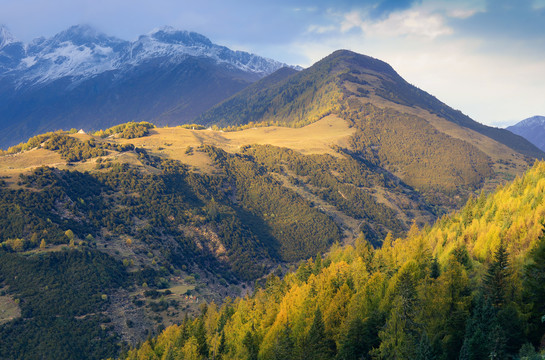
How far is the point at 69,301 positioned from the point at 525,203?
138 m

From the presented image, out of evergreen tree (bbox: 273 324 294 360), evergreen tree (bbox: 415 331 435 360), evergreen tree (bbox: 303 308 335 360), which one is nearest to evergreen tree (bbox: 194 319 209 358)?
evergreen tree (bbox: 273 324 294 360)

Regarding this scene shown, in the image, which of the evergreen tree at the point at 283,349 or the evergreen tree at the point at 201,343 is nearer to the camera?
the evergreen tree at the point at 283,349

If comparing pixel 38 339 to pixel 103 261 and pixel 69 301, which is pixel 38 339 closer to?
pixel 69 301

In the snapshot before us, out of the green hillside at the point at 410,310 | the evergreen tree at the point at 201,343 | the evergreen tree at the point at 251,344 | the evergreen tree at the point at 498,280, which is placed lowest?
the evergreen tree at the point at 201,343

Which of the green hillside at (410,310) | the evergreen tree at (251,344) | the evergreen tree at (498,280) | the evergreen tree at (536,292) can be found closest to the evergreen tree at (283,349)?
the green hillside at (410,310)

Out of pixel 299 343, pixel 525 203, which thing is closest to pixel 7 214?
pixel 299 343

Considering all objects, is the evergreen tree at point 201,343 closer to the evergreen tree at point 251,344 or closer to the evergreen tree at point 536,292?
the evergreen tree at point 251,344

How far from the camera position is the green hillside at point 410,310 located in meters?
49.2

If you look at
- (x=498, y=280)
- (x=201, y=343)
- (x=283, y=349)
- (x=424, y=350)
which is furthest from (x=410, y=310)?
(x=201, y=343)

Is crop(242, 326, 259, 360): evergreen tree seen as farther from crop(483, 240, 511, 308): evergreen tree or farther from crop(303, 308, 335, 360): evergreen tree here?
crop(483, 240, 511, 308): evergreen tree

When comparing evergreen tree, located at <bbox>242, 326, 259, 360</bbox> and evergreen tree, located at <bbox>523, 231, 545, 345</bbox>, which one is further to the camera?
evergreen tree, located at <bbox>242, 326, 259, 360</bbox>

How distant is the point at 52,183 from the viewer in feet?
647

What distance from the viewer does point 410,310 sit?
55.1 metres

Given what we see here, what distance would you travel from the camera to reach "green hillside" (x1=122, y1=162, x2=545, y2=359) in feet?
162
